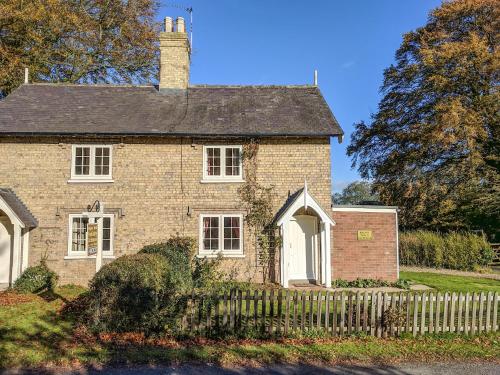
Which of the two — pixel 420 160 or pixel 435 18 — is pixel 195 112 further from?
pixel 435 18

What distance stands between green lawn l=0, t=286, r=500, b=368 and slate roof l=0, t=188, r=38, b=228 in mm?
6200

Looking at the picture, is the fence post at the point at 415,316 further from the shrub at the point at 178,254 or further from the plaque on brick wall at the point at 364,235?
the plaque on brick wall at the point at 364,235

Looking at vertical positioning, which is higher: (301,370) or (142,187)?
(142,187)

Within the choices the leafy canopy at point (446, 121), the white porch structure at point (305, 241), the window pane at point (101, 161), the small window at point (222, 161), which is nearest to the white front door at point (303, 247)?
the white porch structure at point (305, 241)

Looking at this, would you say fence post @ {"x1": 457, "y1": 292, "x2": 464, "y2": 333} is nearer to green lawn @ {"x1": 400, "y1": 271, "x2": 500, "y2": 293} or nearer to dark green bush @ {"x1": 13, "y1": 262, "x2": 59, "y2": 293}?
green lawn @ {"x1": 400, "y1": 271, "x2": 500, "y2": 293}

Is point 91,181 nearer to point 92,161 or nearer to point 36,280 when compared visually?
point 92,161

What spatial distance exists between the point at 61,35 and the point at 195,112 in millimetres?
15525

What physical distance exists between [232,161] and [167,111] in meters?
3.66

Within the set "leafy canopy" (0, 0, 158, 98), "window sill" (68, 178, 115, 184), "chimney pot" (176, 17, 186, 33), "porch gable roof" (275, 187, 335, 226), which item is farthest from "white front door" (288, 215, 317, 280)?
"leafy canopy" (0, 0, 158, 98)

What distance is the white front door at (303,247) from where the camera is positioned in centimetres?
1584

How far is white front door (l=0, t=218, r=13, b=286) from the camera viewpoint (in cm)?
1484

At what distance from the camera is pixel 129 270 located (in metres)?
8.52

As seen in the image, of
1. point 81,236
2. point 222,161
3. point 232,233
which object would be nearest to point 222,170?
point 222,161

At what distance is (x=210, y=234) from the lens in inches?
614
